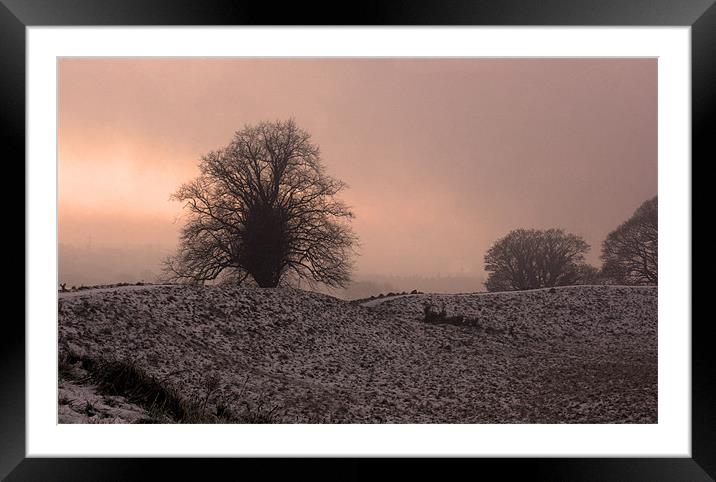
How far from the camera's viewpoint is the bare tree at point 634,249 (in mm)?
12516

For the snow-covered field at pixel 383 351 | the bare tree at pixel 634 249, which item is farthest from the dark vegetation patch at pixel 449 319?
the bare tree at pixel 634 249

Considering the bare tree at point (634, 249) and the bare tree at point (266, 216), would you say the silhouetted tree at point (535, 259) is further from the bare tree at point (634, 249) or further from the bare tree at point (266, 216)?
the bare tree at point (266, 216)

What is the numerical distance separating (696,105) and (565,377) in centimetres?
691

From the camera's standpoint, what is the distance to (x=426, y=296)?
11.2 metres

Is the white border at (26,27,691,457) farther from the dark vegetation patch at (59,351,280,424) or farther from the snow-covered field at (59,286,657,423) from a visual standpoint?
the snow-covered field at (59,286,657,423)

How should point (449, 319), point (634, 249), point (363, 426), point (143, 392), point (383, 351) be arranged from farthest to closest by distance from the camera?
point (634, 249)
point (449, 319)
point (383, 351)
point (143, 392)
point (363, 426)

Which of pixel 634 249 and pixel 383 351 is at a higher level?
pixel 634 249

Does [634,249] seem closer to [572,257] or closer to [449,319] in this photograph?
[572,257]

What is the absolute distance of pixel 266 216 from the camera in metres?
11.5
